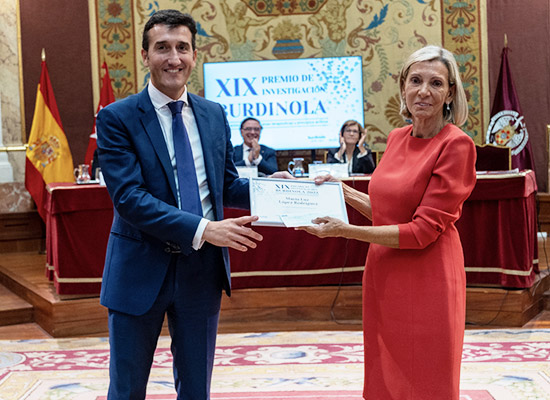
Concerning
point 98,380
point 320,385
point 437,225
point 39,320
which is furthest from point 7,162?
point 437,225

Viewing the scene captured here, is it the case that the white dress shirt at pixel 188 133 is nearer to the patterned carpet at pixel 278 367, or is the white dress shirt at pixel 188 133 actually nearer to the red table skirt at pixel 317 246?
the patterned carpet at pixel 278 367

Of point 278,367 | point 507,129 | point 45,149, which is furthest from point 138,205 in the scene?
point 507,129

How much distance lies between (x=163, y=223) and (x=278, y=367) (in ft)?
7.31

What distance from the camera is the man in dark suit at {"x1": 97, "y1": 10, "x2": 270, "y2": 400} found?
210 cm

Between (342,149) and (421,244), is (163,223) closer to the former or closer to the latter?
(421,244)

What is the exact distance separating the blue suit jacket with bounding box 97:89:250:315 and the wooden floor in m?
2.87

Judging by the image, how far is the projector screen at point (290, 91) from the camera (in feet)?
26.9

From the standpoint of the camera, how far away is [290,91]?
8.20 metres

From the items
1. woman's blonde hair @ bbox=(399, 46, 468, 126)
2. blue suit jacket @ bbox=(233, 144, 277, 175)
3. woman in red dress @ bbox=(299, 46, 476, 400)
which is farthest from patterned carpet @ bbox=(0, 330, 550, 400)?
blue suit jacket @ bbox=(233, 144, 277, 175)

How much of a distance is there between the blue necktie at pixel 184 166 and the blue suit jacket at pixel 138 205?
0.03 m

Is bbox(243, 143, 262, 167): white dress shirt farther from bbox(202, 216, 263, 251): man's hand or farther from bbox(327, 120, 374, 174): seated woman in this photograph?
bbox(202, 216, 263, 251): man's hand

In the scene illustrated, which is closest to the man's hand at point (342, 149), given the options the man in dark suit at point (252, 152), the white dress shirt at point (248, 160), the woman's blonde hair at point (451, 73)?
the man in dark suit at point (252, 152)

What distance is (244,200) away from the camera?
241 centimetres

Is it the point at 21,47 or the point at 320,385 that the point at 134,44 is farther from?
the point at 320,385
